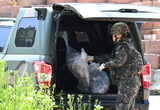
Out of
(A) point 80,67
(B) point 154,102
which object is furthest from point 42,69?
(B) point 154,102

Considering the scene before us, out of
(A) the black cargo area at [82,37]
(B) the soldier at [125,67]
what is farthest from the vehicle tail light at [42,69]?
(A) the black cargo area at [82,37]

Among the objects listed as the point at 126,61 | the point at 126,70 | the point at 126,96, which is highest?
the point at 126,61

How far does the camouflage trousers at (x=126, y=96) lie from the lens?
15.6 ft

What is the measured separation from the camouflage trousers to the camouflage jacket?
0.08 metres

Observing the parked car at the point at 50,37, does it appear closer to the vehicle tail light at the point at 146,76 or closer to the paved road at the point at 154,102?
the vehicle tail light at the point at 146,76

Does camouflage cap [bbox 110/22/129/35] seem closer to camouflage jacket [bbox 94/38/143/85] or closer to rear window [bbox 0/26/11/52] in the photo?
camouflage jacket [bbox 94/38/143/85]

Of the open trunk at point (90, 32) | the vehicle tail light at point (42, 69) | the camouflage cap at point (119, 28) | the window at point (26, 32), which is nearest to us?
the open trunk at point (90, 32)

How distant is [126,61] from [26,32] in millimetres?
1341

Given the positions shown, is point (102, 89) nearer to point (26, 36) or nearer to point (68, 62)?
point (68, 62)

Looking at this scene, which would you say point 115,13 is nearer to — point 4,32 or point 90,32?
point 4,32

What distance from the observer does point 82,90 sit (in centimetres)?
529

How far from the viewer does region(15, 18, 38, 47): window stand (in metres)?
4.68

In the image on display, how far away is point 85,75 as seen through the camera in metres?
5.25

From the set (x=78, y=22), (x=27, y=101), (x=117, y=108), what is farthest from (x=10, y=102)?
(x=78, y=22)
